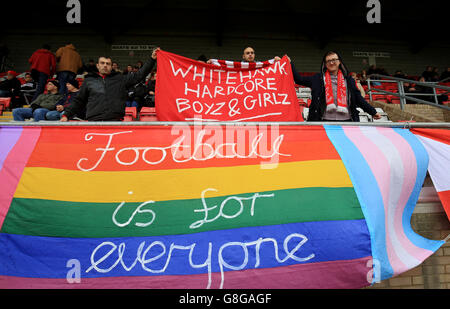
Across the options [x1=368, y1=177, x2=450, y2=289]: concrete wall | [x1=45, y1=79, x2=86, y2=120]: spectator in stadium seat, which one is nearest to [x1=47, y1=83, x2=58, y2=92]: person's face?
[x1=45, y1=79, x2=86, y2=120]: spectator in stadium seat

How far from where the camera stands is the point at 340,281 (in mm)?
1901

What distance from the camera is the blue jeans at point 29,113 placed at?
4.55 m

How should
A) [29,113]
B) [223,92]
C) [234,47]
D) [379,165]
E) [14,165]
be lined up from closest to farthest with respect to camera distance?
[14,165] → [379,165] → [223,92] → [29,113] → [234,47]

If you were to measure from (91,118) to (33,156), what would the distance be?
111 cm

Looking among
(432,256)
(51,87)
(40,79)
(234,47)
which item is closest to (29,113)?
(51,87)

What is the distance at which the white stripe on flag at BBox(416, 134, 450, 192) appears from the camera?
241 centimetres

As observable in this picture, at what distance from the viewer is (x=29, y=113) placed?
4883mm

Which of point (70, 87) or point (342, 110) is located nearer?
point (342, 110)

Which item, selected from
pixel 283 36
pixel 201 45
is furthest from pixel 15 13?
pixel 283 36

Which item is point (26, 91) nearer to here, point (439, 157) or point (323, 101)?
point (323, 101)

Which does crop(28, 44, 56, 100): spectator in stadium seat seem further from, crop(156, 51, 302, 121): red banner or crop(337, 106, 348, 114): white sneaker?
crop(337, 106, 348, 114): white sneaker

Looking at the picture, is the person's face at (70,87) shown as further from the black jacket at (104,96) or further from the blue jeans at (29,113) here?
the black jacket at (104,96)

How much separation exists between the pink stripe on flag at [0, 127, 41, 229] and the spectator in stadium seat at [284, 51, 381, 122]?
9.73 ft

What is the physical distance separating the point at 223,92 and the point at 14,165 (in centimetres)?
218
